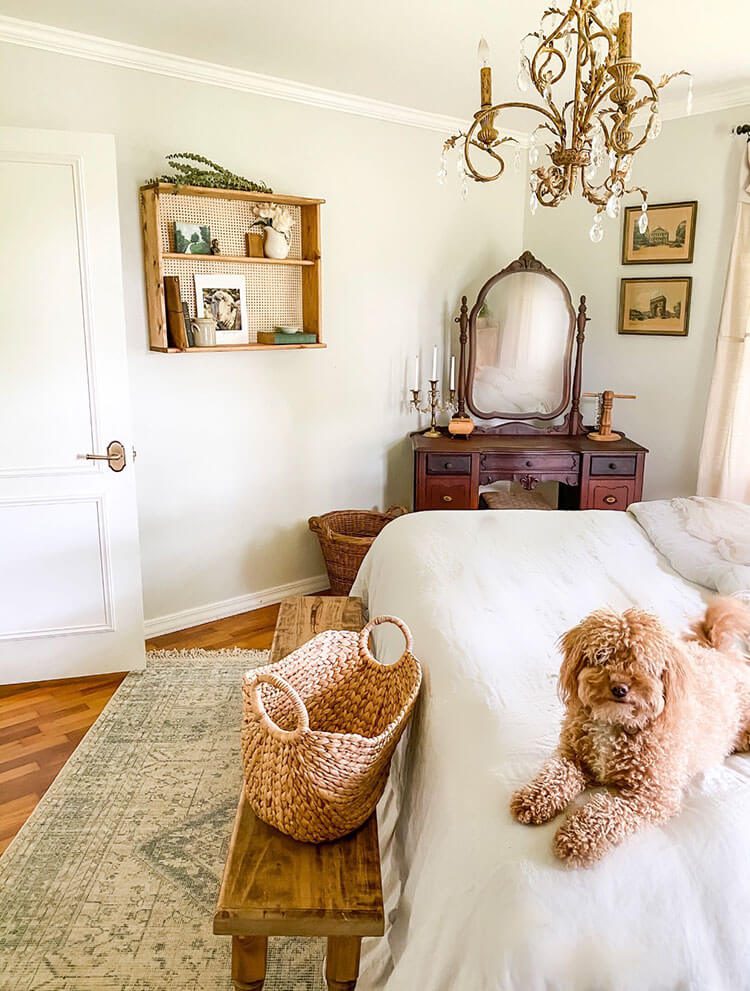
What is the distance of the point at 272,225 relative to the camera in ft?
11.1

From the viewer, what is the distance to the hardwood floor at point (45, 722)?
7.84 ft

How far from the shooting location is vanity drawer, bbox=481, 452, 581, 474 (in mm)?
3797

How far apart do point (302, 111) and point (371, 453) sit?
1.68 m

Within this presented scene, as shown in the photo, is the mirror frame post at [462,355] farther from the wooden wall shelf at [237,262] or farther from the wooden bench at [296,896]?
the wooden bench at [296,896]

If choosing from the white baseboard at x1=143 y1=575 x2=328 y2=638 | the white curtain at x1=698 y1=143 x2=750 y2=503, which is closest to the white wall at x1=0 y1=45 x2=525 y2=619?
the white baseboard at x1=143 y1=575 x2=328 y2=638

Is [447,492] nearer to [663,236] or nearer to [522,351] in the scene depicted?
[522,351]

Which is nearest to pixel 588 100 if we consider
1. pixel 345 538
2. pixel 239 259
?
pixel 239 259

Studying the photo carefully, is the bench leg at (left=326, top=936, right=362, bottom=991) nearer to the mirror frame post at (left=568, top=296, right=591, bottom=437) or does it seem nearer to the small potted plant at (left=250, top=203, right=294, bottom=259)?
the small potted plant at (left=250, top=203, right=294, bottom=259)

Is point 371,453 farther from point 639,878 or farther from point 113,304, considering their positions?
point 639,878

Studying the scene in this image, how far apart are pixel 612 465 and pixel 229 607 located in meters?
2.00

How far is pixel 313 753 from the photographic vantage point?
1.40 metres

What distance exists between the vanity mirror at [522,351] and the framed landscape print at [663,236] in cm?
39

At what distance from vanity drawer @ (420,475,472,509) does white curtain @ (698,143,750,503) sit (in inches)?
45.8

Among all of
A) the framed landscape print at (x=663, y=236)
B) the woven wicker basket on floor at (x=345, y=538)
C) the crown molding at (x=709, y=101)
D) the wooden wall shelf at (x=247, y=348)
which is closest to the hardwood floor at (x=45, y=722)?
the woven wicker basket on floor at (x=345, y=538)
